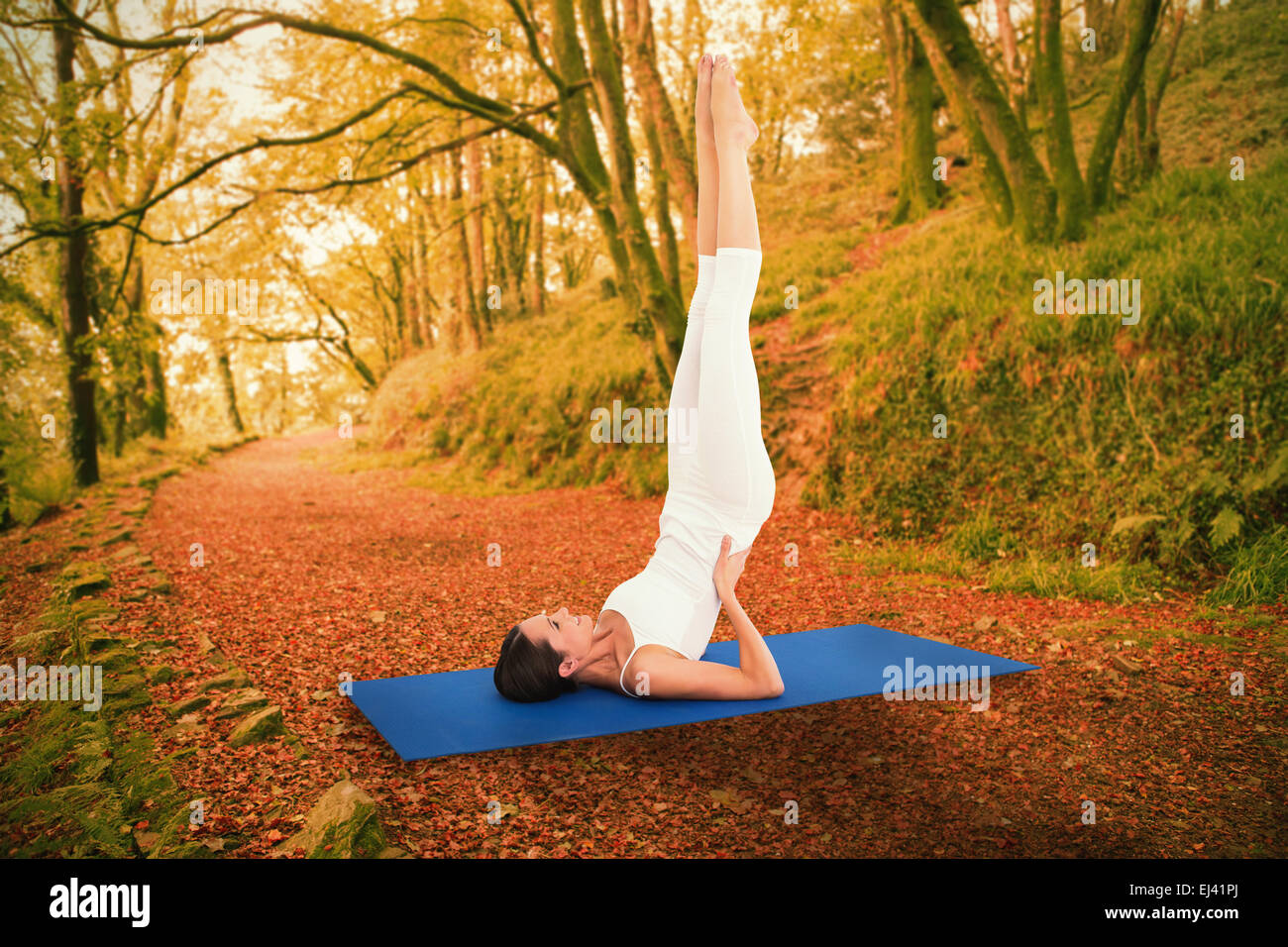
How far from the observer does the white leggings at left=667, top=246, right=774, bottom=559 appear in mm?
3637

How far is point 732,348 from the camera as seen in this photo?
3.68 meters

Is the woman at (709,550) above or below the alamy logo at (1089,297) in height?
below

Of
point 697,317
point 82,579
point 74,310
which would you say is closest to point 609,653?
point 697,317

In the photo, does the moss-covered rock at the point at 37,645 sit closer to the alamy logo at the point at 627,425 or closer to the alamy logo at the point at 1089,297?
the alamy logo at the point at 627,425

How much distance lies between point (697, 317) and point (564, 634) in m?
1.62

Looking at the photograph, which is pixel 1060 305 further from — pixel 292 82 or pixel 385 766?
pixel 292 82

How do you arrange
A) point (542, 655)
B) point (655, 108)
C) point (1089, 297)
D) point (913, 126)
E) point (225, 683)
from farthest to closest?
point (913, 126)
point (655, 108)
point (1089, 297)
point (225, 683)
point (542, 655)

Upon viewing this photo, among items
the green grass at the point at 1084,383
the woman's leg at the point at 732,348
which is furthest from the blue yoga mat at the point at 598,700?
the green grass at the point at 1084,383

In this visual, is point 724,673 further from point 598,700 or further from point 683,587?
point 598,700

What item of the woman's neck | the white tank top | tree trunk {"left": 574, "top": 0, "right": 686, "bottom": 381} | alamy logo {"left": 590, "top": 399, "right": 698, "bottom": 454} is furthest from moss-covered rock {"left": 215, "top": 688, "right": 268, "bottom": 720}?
alamy logo {"left": 590, "top": 399, "right": 698, "bottom": 454}

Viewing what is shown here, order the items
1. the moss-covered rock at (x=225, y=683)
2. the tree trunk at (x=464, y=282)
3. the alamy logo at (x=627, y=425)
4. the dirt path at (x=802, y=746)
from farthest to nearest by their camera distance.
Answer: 1. the tree trunk at (x=464, y=282)
2. the alamy logo at (x=627, y=425)
3. the moss-covered rock at (x=225, y=683)
4. the dirt path at (x=802, y=746)

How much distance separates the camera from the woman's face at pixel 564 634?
3.64 meters

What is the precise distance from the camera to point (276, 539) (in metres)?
8.29

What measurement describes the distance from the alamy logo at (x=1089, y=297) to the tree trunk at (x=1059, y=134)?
102 cm
